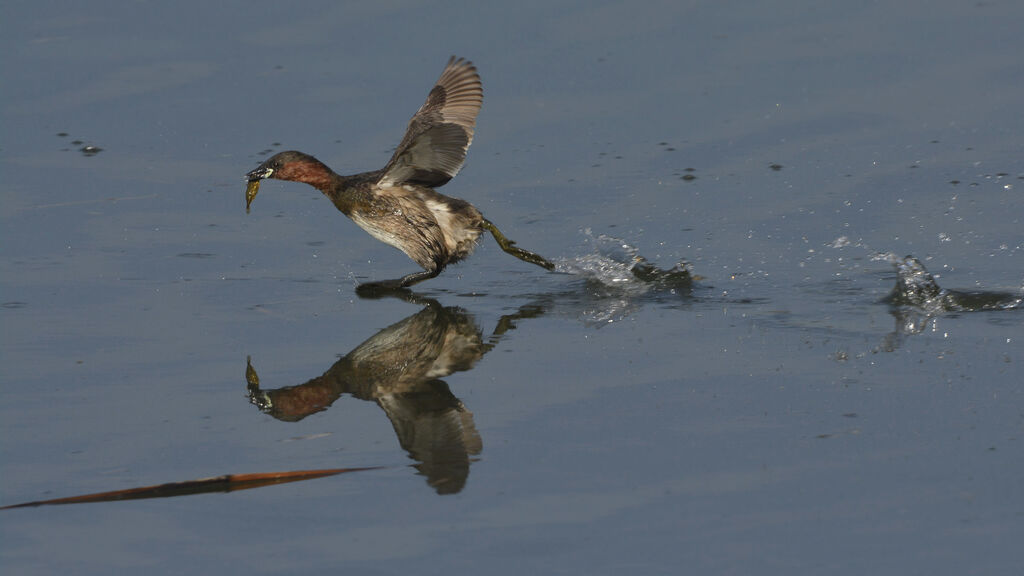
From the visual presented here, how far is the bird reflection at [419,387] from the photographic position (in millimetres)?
5719

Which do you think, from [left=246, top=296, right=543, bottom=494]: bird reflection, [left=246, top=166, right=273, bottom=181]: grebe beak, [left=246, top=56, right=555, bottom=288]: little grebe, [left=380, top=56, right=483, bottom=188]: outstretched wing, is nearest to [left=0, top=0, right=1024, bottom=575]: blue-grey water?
[left=246, top=296, right=543, bottom=494]: bird reflection

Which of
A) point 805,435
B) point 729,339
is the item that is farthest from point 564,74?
point 805,435

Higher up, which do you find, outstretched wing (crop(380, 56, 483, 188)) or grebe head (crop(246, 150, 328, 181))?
outstretched wing (crop(380, 56, 483, 188))

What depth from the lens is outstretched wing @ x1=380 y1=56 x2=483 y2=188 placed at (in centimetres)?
860

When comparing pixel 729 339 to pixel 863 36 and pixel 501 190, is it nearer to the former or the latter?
pixel 501 190

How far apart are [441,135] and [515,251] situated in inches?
30.2

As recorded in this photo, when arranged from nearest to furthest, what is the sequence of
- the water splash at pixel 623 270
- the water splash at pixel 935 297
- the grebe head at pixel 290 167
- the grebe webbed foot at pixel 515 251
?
1. the water splash at pixel 935 297
2. the water splash at pixel 623 270
3. the grebe webbed foot at pixel 515 251
4. the grebe head at pixel 290 167

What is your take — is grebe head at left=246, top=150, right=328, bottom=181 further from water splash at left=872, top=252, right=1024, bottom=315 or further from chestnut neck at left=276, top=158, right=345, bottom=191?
water splash at left=872, top=252, right=1024, bottom=315

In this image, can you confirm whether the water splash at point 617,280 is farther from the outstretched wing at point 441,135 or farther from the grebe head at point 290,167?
the grebe head at point 290,167

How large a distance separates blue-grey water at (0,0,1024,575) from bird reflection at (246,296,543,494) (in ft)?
0.08

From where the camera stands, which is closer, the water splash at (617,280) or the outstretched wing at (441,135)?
the water splash at (617,280)

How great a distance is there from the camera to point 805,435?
18.7ft

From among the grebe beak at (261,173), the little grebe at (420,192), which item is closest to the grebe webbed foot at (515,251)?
the little grebe at (420,192)

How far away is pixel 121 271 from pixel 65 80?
3.79m
